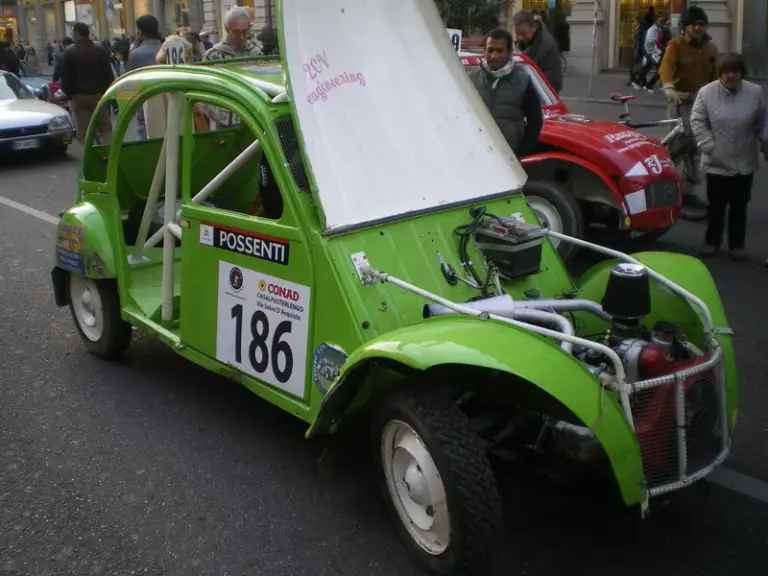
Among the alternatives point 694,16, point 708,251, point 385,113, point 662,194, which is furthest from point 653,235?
point 385,113

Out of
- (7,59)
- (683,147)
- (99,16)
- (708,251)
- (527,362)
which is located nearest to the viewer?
(527,362)

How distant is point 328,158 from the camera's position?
149 inches

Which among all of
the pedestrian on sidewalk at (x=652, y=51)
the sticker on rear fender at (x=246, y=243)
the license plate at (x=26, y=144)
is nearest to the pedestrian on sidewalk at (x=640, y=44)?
the pedestrian on sidewalk at (x=652, y=51)

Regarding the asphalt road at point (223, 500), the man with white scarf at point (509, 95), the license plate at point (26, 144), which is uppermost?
the man with white scarf at point (509, 95)

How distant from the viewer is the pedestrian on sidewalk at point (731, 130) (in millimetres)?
7113

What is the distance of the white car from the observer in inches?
520

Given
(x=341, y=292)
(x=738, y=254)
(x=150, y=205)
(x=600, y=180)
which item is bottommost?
(x=738, y=254)

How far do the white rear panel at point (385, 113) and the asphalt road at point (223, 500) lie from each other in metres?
1.24

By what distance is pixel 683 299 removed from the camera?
376 cm

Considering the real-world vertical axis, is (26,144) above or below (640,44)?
below

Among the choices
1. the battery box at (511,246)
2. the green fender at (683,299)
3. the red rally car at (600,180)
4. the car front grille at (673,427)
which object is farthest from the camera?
the red rally car at (600,180)

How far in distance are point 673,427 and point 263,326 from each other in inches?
71.1

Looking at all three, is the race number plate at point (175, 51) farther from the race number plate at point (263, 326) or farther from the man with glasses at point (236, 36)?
the race number plate at point (263, 326)

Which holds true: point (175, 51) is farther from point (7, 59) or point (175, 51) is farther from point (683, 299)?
point (7, 59)
